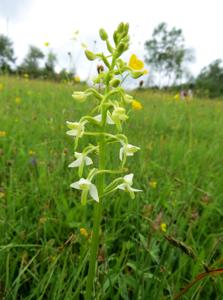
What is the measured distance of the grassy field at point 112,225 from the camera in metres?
1.29

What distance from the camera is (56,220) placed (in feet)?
5.73

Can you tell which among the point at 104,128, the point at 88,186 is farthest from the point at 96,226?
the point at 104,128

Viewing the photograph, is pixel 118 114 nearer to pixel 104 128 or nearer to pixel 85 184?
pixel 104 128

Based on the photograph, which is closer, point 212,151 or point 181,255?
point 181,255

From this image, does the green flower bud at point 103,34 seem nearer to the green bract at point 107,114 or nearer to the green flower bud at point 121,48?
the green bract at point 107,114

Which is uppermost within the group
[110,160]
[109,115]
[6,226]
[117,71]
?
[117,71]

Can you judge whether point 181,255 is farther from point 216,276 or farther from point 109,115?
point 109,115

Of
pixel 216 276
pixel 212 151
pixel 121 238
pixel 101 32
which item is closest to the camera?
pixel 101 32

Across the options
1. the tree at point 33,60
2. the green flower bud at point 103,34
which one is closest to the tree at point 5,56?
the tree at point 33,60

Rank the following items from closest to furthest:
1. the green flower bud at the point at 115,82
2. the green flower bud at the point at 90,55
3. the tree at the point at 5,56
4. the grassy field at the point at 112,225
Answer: the green flower bud at the point at 115,82
the green flower bud at the point at 90,55
the grassy field at the point at 112,225
the tree at the point at 5,56

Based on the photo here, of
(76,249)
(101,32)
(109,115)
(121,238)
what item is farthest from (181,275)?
(101,32)

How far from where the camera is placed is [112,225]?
5.83 ft

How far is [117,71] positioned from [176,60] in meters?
3.58

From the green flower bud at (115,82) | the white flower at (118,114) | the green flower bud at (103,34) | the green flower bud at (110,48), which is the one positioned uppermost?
the green flower bud at (103,34)
